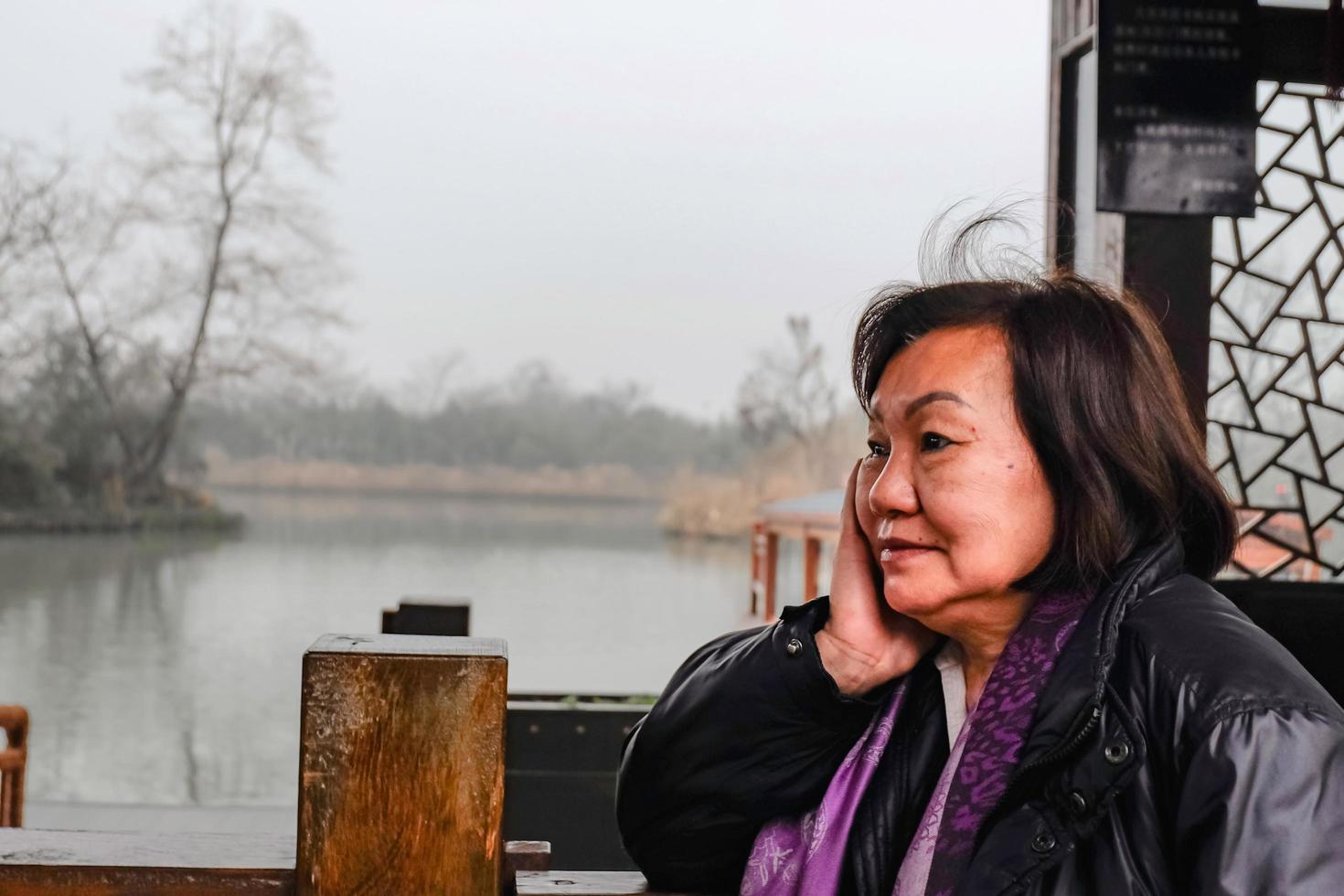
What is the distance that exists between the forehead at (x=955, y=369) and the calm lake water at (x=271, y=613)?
395 centimetres

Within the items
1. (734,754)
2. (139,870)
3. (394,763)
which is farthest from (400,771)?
(734,754)

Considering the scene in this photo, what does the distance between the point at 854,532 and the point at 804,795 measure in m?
0.22

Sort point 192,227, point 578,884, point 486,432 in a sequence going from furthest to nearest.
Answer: point 486,432 → point 192,227 → point 578,884

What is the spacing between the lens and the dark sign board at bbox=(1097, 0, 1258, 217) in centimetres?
247

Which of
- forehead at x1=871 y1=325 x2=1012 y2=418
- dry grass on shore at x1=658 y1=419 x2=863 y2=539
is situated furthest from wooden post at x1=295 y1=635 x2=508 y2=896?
dry grass on shore at x1=658 y1=419 x2=863 y2=539

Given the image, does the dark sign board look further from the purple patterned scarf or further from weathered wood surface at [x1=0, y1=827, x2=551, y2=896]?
weathered wood surface at [x1=0, y1=827, x2=551, y2=896]

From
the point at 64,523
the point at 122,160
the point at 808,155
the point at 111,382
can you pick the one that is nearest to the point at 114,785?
the point at 64,523

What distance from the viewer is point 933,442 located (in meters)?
0.97

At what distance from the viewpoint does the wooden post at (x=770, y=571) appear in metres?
4.93

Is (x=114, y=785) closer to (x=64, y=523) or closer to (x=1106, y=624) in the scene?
(x=64, y=523)

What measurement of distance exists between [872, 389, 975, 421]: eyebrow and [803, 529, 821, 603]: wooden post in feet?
11.7

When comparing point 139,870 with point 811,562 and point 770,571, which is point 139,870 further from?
point 770,571

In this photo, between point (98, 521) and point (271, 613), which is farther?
point (271, 613)

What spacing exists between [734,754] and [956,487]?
272 millimetres
